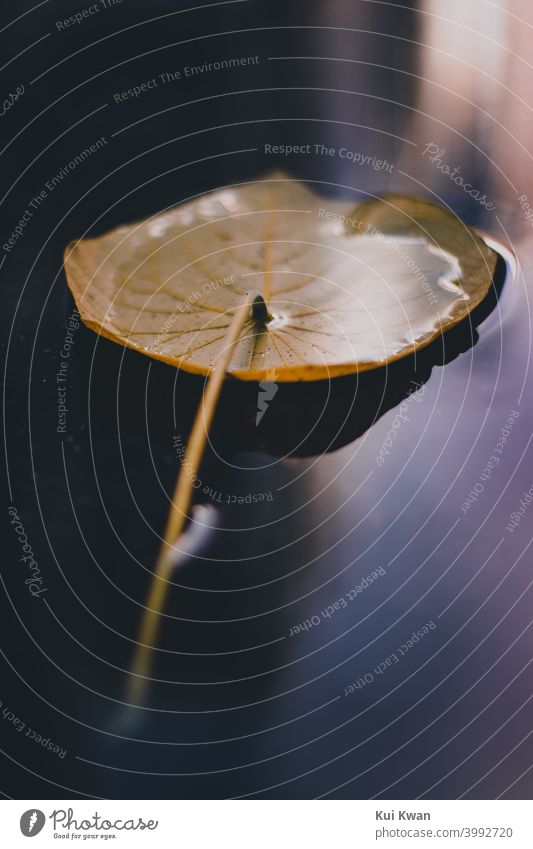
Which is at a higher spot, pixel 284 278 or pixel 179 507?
pixel 284 278

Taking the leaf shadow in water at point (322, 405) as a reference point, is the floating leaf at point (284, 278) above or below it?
above

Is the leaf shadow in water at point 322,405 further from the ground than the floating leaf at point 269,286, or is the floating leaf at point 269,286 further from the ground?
the floating leaf at point 269,286

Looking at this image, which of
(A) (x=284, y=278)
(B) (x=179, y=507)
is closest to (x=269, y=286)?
(A) (x=284, y=278)

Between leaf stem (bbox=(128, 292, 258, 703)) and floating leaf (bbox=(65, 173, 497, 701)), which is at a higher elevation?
floating leaf (bbox=(65, 173, 497, 701))

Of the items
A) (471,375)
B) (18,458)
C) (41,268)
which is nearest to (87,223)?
(41,268)

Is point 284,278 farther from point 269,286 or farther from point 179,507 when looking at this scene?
point 179,507

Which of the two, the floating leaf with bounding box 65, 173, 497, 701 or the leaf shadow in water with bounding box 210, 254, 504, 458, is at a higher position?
the floating leaf with bounding box 65, 173, 497, 701
